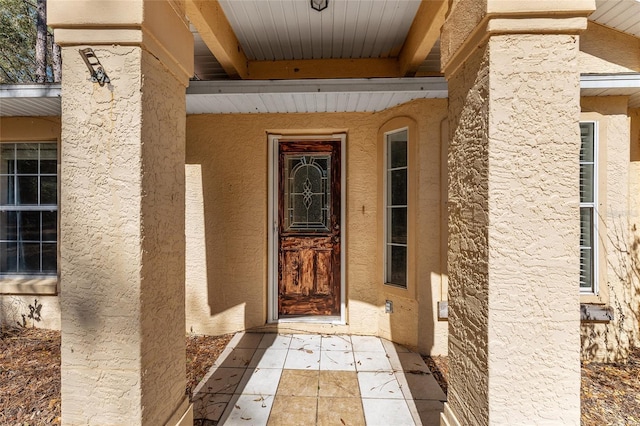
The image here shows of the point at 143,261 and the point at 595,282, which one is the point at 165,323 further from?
the point at 595,282

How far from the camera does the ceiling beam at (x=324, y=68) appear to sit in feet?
12.3

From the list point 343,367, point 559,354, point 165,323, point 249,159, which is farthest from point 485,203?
point 249,159

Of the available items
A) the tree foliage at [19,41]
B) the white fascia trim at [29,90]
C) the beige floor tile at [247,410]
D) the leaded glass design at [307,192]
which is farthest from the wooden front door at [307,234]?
the tree foliage at [19,41]

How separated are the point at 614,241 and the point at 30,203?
7522 mm

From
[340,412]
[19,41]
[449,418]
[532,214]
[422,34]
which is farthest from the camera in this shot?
[19,41]

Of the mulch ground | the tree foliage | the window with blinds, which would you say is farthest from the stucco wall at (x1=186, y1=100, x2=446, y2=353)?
the tree foliage

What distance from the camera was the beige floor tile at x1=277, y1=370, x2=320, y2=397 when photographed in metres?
2.86

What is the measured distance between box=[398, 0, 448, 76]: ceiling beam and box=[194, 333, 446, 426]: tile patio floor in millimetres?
3250

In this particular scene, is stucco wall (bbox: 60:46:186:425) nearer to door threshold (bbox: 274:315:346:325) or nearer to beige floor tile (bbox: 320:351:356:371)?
beige floor tile (bbox: 320:351:356:371)

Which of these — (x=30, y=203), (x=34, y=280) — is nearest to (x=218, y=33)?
(x=30, y=203)

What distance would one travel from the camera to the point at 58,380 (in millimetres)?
3037

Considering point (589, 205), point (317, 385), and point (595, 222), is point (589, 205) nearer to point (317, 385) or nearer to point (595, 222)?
point (595, 222)

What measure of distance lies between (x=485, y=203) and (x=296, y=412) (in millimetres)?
2319

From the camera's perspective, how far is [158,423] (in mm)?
1784
